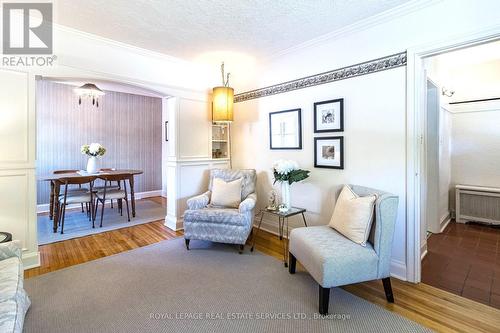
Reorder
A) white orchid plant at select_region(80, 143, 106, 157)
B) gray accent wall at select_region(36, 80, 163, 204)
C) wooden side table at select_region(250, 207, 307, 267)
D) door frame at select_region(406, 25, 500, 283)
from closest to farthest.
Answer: door frame at select_region(406, 25, 500, 283) < wooden side table at select_region(250, 207, 307, 267) < white orchid plant at select_region(80, 143, 106, 157) < gray accent wall at select_region(36, 80, 163, 204)

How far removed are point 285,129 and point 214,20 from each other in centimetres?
159

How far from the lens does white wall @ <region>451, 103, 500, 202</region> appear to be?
4.00 meters

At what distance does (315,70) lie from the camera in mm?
3084

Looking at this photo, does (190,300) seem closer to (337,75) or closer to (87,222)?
(337,75)

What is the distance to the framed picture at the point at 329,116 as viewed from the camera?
2.82 m

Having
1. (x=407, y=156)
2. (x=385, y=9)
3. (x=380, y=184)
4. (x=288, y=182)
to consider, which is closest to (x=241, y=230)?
(x=288, y=182)

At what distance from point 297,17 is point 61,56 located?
2615mm

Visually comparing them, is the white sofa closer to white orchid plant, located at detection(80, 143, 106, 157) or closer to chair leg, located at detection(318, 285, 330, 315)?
chair leg, located at detection(318, 285, 330, 315)

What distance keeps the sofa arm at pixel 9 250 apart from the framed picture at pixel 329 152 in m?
2.99

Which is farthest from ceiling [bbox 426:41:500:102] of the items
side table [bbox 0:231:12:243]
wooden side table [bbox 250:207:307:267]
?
side table [bbox 0:231:12:243]

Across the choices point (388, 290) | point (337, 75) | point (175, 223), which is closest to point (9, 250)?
point (175, 223)

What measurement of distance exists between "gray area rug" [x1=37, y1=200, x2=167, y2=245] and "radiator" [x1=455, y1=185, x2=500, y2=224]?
511 cm

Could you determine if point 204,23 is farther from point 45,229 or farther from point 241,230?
point 45,229

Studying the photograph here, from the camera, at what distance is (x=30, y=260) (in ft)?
8.55
